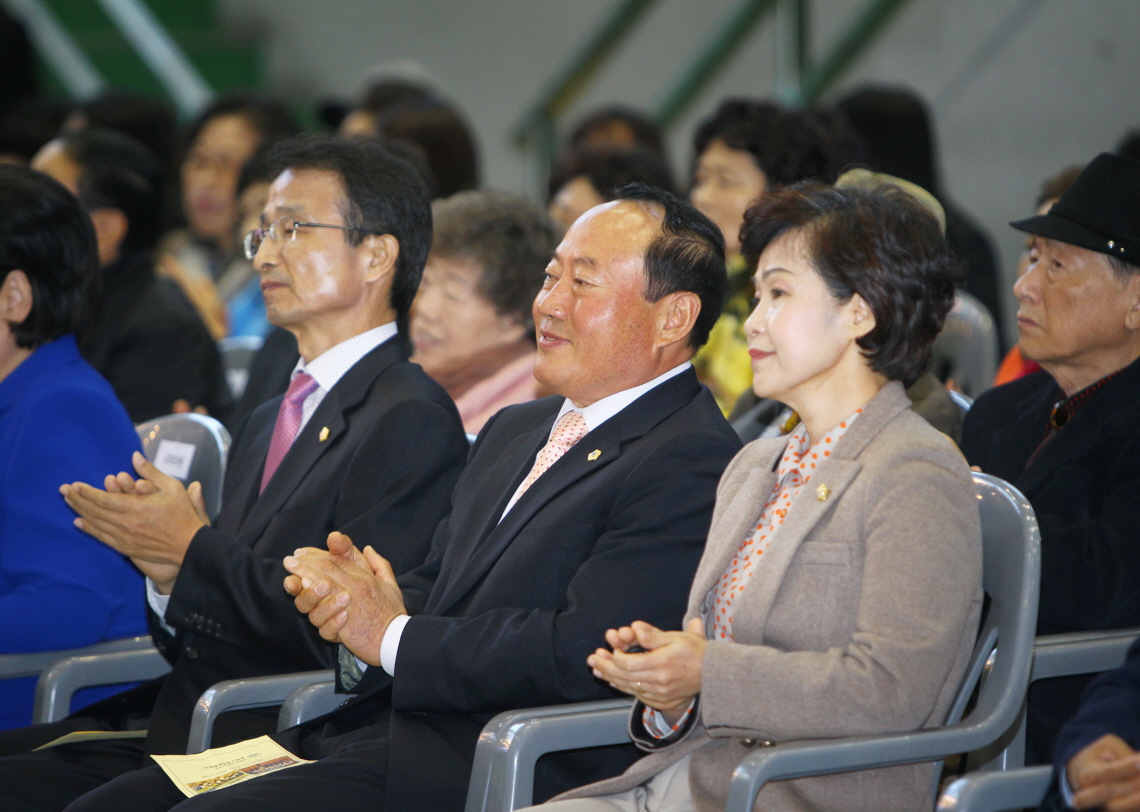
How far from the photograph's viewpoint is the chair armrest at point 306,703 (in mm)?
2375

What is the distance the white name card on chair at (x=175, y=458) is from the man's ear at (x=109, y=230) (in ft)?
4.52

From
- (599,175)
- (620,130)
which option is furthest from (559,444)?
(620,130)

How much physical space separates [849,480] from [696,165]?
2.37 m

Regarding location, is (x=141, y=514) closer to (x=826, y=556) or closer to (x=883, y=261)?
(x=826, y=556)

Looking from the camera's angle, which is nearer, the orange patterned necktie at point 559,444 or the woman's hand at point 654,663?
the woman's hand at point 654,663

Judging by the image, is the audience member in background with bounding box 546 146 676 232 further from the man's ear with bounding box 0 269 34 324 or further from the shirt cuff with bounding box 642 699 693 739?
the shirt cuff with bounding box 642 699 693 739

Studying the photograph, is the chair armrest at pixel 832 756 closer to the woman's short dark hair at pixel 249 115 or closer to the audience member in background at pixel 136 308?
the audience member in background at pixel 136 308

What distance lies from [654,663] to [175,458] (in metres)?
1.62

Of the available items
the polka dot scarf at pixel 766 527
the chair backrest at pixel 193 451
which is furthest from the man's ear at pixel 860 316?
the chair backrest at pixel 193 451

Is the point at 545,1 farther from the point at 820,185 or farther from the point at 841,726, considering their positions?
the point at 841,726

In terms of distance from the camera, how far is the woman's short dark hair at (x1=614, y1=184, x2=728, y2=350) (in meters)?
2.36

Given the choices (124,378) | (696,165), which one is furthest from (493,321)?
(124,378)

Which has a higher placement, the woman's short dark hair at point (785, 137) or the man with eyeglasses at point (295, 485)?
the woman's short dark hair at point (785, 137)

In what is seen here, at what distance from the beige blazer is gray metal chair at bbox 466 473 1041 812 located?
0.06m
